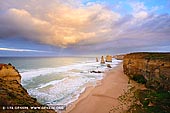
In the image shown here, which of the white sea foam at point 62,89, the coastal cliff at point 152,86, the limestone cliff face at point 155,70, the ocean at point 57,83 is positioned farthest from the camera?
the ocean at point 57,83

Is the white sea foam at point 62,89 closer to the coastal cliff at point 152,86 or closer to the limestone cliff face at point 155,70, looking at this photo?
the coastal cliff at point 152,86

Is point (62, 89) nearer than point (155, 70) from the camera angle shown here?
No

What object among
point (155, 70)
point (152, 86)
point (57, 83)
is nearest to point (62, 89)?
point (57, 83)

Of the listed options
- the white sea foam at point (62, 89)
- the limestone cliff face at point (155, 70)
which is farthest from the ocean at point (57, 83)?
the limestone cliff face at point (155, 70)

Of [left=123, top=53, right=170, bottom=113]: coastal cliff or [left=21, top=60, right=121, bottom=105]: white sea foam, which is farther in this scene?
[left=21, top=60, right=121, bottom=105]: white sea foam

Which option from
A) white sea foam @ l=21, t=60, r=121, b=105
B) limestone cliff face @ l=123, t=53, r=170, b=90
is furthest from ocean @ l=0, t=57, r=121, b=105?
limestone cliff face @ l=123, t=53, r=170, b=90

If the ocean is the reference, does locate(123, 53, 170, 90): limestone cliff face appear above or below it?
above

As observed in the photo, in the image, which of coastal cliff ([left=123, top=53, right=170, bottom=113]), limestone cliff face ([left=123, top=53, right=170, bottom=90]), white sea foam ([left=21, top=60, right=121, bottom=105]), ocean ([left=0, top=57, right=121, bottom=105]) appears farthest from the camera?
ocean ([left=0, top=57, right=121, bottom=105])

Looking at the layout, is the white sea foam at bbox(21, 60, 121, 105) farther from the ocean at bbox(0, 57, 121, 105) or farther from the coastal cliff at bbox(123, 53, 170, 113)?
the coastal cliff at bbox(123, 53, 170, 113)

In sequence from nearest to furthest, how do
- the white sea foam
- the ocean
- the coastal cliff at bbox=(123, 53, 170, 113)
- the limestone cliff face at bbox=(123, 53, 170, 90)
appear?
the coastal cliff at bbox=(123, 53, 170, 113)
the limestone cliff face at bbox=(123, 53, 170, 90)
the white sea foam
the ocean

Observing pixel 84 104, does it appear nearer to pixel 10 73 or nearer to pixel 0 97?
pixel 10 73

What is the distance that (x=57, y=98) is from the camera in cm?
1605

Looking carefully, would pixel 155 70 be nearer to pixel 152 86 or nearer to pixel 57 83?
pixel 152 86

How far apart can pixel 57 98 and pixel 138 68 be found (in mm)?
14335
